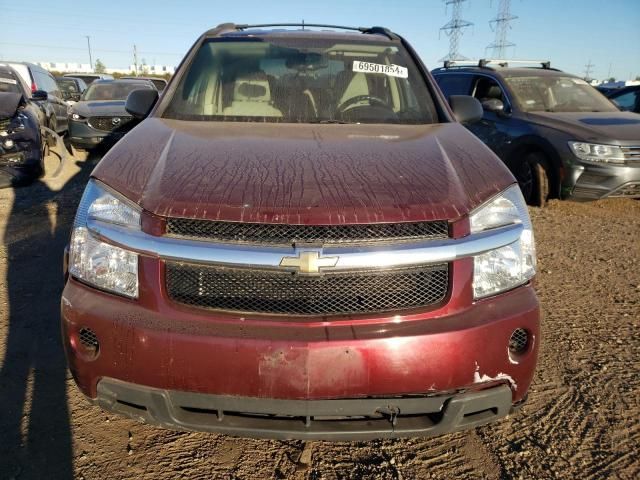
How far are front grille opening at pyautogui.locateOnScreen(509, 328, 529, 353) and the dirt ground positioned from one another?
0.57 m

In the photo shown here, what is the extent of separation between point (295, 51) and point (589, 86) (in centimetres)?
586

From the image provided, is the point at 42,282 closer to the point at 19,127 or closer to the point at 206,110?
the point at 206,110

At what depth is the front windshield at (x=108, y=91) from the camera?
10977 millimetres

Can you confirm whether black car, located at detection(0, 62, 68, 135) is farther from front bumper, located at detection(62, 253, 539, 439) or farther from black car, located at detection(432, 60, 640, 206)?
front bumper, located at detection(62, 253, 539, 439)

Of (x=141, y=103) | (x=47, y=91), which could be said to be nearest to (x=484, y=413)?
(x=141, y=103)

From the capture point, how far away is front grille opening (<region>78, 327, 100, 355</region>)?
5.80 feet

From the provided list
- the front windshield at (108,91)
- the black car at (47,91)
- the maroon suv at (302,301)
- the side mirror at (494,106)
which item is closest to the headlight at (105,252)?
the maroon suv at (302,301)

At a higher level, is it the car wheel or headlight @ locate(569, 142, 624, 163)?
headlight @ locate(569, 142, 624, 163)

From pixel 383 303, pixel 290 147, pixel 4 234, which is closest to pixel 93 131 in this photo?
pixel 4 234

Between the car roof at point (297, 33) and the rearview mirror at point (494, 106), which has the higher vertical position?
the car roof at point (297, 33)

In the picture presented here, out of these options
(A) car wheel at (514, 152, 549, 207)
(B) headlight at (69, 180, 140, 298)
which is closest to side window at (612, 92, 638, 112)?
(A) car wheel at (514, 152, 549, 207)

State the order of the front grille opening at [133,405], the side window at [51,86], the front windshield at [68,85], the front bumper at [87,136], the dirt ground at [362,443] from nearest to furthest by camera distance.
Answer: the front grille opening at [133,405]
the dirt ground at [362,443]
the front bumper at [87,136]
the side window at [51,86]
the front windshield at [68,85]

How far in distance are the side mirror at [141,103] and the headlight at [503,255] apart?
2145 millimetres

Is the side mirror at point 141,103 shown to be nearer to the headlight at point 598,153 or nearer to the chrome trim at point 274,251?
the chrome trim at point 274,251
